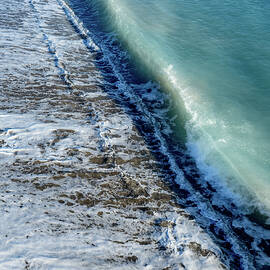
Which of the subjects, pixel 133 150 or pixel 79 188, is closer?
pixel 79 188

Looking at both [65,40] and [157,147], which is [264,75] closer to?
[157,147]

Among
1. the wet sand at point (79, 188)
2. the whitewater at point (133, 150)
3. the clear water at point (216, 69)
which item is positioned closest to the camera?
the wet sand at point (79, 188)

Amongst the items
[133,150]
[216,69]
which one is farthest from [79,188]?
[216,69]

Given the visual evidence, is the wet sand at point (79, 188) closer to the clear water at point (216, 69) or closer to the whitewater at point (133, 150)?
the whitewater at point (133, 150)

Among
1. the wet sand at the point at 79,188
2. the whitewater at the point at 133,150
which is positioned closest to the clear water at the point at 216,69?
the whitewater at the point at 133,150

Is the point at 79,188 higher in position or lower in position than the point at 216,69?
lower

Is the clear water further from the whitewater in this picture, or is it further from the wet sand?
the wet sand

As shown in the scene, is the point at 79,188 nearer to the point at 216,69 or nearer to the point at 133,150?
the point at 133,150

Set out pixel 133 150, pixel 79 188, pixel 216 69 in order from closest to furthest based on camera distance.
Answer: pixel 79 188 < pixel 133 150 < pixel 216 69

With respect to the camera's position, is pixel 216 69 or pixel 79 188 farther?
pixel 216 69

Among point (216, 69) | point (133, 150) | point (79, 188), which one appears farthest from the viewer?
point (216, 69)
